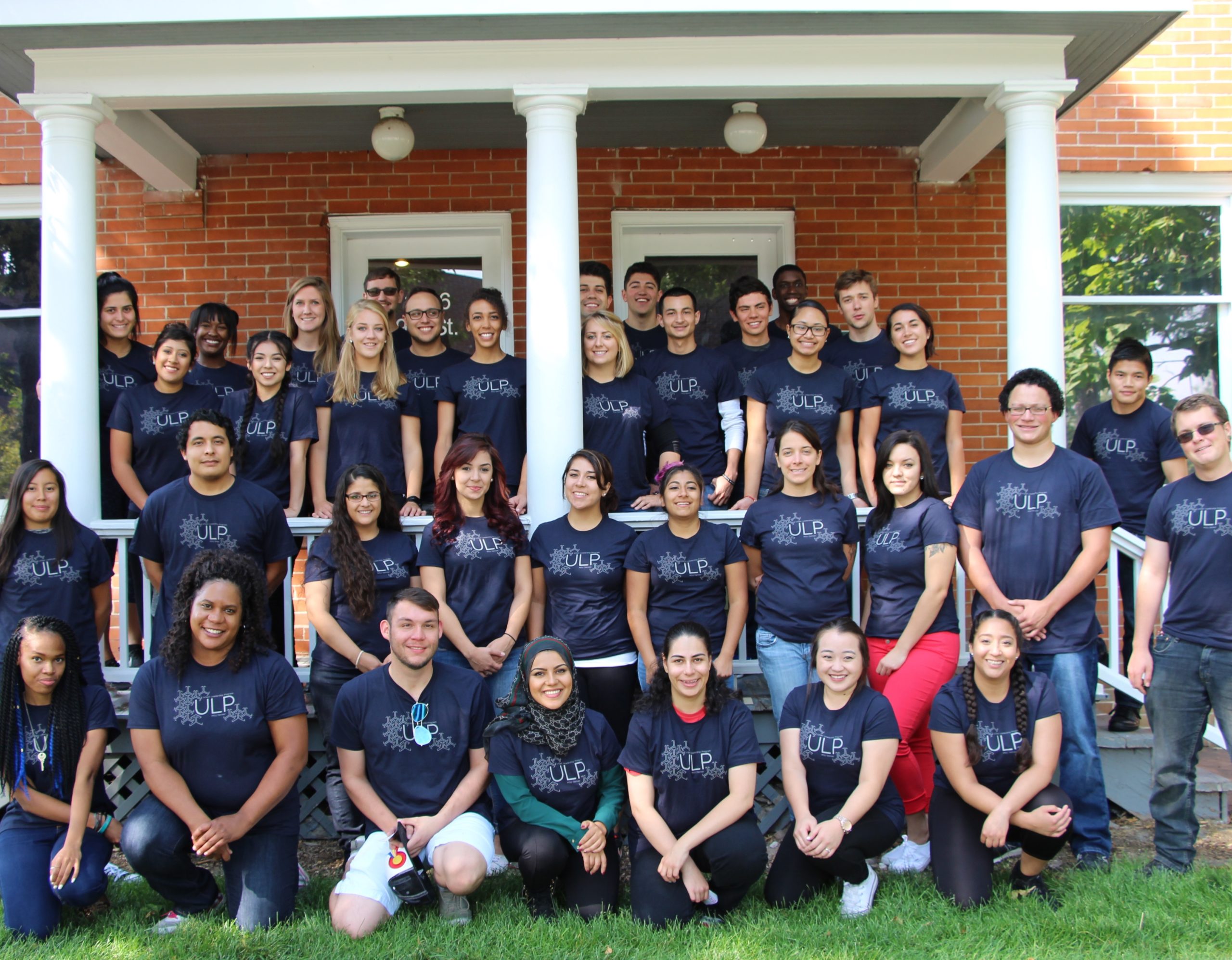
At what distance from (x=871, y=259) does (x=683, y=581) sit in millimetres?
3430

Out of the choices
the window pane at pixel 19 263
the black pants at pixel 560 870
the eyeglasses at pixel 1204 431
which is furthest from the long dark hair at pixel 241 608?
the window pane at pixel 19 263

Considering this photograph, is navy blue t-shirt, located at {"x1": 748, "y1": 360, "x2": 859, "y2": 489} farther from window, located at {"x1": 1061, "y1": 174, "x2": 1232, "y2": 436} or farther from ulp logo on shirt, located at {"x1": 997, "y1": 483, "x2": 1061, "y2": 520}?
window, located at {"x1": 1061, "y1": 174, "x2": 1232, "y2": 436}

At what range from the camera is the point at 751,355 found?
557 cm

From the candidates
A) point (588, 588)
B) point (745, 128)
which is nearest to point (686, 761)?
point (588, 588)

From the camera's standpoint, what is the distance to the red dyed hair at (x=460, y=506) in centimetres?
455

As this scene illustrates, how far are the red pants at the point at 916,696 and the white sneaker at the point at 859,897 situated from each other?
440mm

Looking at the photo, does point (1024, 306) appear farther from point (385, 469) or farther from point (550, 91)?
point (385, 469)

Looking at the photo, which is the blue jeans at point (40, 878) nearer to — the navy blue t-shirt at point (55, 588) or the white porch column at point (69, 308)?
the navy blue t-shirt at point (55, 588)

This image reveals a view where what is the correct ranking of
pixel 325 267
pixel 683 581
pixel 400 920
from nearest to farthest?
1. pixel 400 920
2. pixel 683 581
3. pixel 325 267

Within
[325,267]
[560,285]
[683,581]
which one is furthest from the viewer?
[325,267]

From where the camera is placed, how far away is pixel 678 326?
5312mm

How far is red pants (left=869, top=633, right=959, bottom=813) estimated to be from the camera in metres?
4.23

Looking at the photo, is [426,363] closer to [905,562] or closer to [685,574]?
[685,574]

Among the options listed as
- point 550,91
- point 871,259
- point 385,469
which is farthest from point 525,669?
point 871,259
